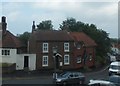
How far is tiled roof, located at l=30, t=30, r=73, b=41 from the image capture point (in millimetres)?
58562

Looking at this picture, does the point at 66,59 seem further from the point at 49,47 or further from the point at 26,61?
the point at 26,61

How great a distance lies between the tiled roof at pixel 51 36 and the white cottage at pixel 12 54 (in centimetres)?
324

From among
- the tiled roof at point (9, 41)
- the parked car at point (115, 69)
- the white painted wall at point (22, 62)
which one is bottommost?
the parked car at point (115, 69)

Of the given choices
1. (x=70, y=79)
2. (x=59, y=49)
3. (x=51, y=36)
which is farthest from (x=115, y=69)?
(x=51, y=36)

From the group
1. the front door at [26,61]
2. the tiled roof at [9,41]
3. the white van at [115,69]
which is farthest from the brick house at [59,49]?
the white van at [115,69]

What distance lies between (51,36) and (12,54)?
7.78 metres

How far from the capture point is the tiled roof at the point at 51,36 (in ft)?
192

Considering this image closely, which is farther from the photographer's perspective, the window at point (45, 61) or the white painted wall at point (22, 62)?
the window at point (45, 61)

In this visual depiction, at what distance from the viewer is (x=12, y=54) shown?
5706cm

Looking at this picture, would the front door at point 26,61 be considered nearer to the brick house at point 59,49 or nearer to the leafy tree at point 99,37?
the brick house at point 59,49

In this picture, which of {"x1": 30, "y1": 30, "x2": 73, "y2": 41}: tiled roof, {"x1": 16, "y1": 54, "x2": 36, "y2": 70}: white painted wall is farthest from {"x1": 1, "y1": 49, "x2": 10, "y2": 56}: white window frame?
{"x1": 30, "y1": 30, "x2": 73, "y2": 41}: tiled roof

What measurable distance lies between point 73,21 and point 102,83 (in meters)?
79.8

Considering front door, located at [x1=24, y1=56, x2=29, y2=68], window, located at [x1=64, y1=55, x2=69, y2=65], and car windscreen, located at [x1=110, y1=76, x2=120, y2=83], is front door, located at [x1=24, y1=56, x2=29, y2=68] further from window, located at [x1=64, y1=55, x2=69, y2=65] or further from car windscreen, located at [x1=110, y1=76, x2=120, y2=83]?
car windscreen, located at [x1=110, y1=76, x2=120, y2=83]

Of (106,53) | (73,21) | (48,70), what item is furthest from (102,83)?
(73,21)
